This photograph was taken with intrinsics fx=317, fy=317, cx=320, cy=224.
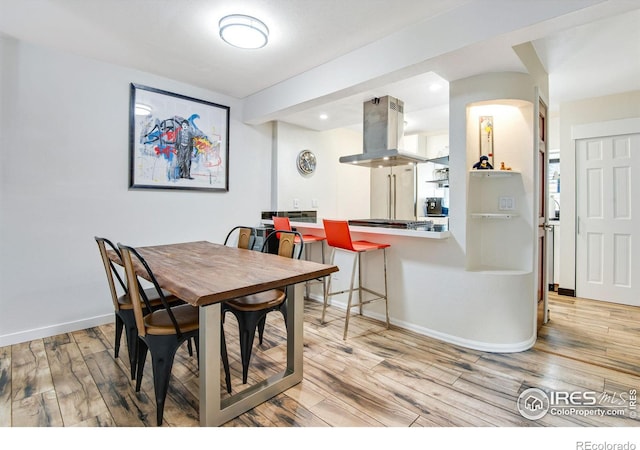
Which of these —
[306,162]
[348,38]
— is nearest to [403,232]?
[348,38]

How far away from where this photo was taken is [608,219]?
11.9ft

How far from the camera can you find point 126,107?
304cm

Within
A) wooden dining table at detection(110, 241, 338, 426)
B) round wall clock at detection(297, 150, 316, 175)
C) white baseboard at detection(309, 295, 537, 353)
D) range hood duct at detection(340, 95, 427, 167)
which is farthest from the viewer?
round wall clock at detection(297, 150, 316, 175)

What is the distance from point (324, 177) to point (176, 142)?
91.4 inches

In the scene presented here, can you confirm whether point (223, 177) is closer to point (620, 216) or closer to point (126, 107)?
point (126, 107)

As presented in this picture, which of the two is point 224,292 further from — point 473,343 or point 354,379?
point 473,343

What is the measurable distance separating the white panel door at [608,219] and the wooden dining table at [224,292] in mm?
3668

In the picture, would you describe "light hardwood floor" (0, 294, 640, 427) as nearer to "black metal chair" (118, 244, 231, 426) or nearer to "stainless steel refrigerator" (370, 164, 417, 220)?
"black metal chair" (118, 244, 231, 426)

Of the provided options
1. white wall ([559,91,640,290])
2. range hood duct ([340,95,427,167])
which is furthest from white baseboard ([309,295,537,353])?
white wall ([559,91,640,290])

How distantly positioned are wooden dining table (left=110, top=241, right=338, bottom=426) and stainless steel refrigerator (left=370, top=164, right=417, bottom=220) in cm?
348

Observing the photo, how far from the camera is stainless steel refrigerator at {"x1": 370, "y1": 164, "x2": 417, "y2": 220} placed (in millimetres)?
5230

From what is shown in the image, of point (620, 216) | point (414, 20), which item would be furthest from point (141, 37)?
point (620, 216)

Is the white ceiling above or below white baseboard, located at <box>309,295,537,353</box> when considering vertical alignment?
above
